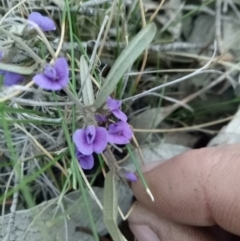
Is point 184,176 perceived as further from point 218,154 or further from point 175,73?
point 175,73

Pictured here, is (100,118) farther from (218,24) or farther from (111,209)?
(218,24)

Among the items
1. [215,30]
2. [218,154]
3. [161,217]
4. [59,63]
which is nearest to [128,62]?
[59,63]

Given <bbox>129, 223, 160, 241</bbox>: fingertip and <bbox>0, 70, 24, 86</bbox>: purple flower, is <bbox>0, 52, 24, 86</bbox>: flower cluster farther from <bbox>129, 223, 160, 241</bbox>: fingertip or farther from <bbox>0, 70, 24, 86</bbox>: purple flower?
<bbox>129, 223, 160, 241</bbox>: fingertip

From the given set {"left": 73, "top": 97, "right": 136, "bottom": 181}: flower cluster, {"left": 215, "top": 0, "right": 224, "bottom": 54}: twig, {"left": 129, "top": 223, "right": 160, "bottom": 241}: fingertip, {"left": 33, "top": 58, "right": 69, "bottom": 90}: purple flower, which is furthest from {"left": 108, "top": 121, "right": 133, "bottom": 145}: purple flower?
{"left": 215, "top": 0, "right": 224, "bottom": 54}: twig

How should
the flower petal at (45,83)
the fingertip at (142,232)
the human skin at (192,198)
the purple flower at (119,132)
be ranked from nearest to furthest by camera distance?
1. the flower petal at (45,83)
2. the purple flower at (119,132)
3. the human skin at (192,198)
4. the fingertip at (142,232)

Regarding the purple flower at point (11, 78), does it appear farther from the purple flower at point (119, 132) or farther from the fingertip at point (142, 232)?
the fingertip at point (142, 232)

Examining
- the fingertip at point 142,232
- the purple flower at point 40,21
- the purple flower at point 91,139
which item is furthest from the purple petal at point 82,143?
the fingertip at point 142,232
